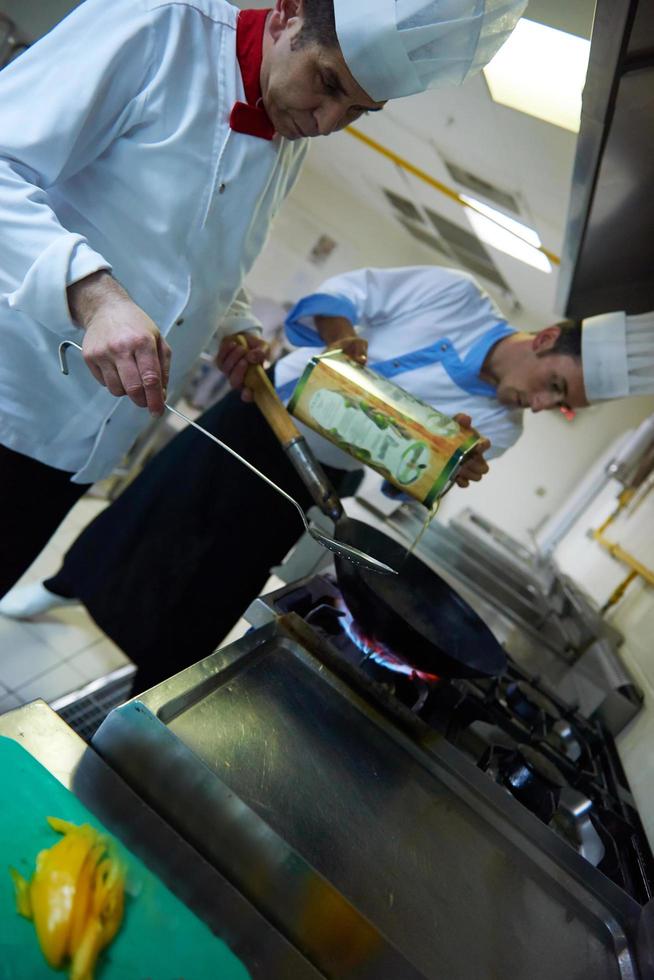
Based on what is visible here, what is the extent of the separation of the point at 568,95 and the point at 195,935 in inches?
70.4

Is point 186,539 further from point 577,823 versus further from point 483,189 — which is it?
point 483,189

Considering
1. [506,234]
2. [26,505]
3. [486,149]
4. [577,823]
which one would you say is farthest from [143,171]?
[506,234]

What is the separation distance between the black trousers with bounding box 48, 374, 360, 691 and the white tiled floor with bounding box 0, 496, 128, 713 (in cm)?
41

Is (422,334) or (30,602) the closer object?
(422,334)

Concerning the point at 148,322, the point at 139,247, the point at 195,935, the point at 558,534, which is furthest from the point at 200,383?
the point at 195,935

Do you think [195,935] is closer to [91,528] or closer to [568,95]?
[91,528]

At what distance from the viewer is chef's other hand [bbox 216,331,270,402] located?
121cm

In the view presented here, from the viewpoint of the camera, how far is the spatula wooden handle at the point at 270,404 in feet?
3.48

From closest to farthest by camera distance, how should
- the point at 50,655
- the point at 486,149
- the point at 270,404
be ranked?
the point at 270,404
the point at 50,655
the point at 486,149

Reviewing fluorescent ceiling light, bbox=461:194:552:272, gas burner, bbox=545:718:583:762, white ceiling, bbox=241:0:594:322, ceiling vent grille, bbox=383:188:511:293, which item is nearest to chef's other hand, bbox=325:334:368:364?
white ceiling, bbox=241:0:594:322

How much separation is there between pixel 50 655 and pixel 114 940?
1650 millimetres

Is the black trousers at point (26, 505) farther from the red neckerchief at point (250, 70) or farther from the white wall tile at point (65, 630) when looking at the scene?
the white wall tile at point (65, 630)

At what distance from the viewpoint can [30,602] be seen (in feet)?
6.32

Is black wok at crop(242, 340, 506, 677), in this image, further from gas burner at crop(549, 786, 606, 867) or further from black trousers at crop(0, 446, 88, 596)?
black trousers at crop(0, 446, 88, 596)
